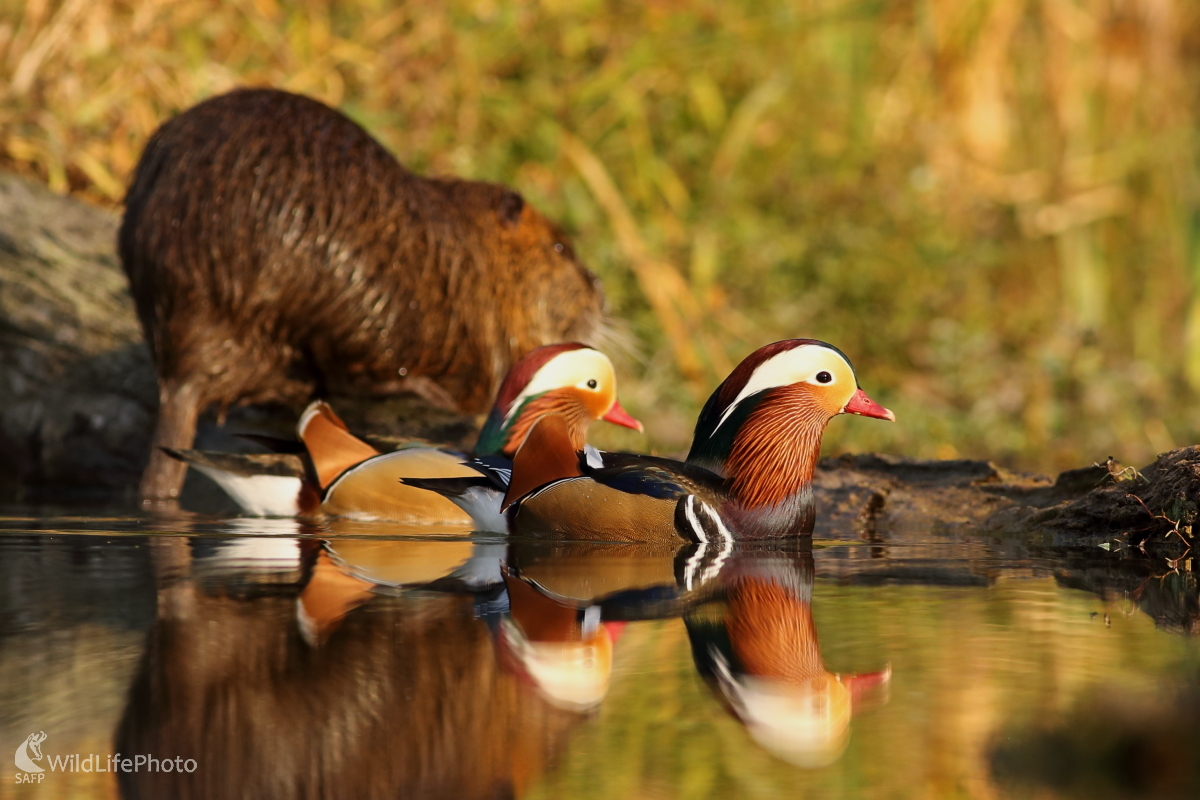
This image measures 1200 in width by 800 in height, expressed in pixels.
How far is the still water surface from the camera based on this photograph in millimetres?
1748

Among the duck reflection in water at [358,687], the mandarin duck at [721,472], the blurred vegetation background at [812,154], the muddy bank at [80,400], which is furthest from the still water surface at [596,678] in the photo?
the blurred vegetation background at [812,154]

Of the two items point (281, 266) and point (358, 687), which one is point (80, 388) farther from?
point (358, 687)

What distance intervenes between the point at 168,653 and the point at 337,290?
3.05 metres

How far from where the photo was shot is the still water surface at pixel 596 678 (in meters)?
1.75

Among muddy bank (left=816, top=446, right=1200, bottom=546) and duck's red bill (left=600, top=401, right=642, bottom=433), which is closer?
muddy bank (left=816, top=446, right=1200, bottom=546)

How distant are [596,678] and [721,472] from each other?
6.23 ft

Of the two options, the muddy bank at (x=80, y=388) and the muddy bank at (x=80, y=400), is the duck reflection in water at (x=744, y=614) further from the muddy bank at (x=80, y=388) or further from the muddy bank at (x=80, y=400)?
the muddy bank at (x=80, y=400)

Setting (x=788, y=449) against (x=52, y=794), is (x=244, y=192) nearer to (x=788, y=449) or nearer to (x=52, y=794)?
(x=788, y=449)

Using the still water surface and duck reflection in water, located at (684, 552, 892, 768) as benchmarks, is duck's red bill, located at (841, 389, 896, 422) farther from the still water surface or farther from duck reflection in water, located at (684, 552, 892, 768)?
duck reflection in water, located at (684, 552, 892, 768)

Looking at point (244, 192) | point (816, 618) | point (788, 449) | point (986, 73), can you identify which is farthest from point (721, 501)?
point (986, 73)

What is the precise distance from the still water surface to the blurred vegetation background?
145 inches

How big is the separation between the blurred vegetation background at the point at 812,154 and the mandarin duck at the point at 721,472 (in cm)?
259

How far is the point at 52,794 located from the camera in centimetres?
167

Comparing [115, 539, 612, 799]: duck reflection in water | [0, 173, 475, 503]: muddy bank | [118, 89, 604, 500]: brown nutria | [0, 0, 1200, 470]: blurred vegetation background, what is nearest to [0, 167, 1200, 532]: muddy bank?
[0, 173, 475, 503]: muddy bank
